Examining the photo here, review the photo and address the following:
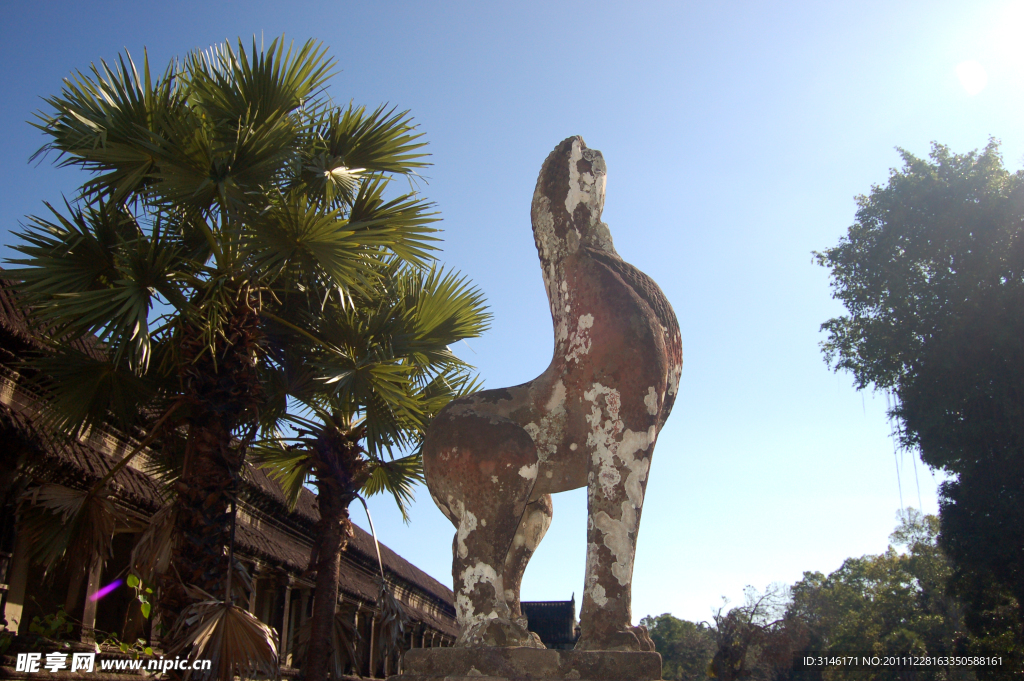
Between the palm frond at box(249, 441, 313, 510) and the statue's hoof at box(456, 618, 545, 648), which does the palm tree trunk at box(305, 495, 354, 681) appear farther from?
the statue's hoof at box(456, 618, 545, 648)

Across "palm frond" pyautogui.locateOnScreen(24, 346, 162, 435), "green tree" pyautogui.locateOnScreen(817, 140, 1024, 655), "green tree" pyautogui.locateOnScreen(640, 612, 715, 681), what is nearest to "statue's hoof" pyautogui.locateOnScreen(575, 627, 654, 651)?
"palm frond" pyautogui.locateOnScreen(24, 346, 162, 435)

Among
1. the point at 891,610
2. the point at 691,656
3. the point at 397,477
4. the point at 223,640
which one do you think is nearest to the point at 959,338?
the point at 397,477

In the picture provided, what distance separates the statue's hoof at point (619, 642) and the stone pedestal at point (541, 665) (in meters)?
0.07

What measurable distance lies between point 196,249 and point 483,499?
494 centimetres

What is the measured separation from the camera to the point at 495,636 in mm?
3043

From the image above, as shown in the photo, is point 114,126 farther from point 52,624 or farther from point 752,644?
point 752,644

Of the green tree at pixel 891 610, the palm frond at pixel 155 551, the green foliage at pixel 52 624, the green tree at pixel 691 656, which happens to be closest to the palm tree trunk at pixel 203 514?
the palm frond at pixel 155 551

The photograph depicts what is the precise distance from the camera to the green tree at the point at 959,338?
703 inches

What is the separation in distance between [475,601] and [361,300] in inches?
201

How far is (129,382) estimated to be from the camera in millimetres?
6871

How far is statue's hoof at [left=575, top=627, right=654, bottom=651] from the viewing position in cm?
299

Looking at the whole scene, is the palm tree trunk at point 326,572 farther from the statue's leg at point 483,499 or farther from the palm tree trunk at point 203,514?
the statue's leg at point 483,499

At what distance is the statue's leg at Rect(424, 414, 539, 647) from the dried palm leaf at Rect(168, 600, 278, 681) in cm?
293

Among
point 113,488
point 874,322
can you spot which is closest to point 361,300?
point 113,488
